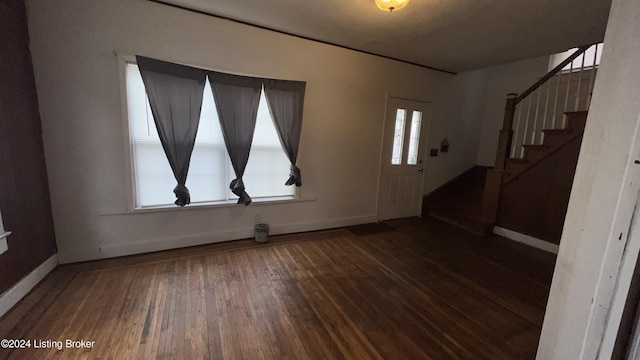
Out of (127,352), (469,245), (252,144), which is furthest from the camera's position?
(469,245)

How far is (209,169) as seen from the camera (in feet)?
9.65

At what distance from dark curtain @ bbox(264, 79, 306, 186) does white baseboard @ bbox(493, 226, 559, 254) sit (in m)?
3.18

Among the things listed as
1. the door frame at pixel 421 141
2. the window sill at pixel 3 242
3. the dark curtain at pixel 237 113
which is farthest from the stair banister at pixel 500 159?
the window sill at pixel 3 242

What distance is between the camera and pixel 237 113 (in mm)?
2873

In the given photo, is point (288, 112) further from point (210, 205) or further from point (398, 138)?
point (398, 138)

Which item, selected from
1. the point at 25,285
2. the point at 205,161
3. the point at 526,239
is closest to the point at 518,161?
the point at 526,239

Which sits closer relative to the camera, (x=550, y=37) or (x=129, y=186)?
(x=129, y=186)

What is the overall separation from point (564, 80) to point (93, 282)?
6805 mm

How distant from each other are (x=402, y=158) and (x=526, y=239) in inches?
81.9

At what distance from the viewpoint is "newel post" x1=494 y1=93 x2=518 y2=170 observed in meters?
3.56

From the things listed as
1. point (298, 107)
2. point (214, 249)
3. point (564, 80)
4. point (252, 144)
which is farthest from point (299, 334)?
point (564, 80)

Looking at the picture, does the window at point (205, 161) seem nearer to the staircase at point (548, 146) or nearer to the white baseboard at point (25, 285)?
the white baseboard at point (25, 285)

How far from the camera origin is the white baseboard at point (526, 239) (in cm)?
326

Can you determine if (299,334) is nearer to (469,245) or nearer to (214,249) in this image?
(214,249)
